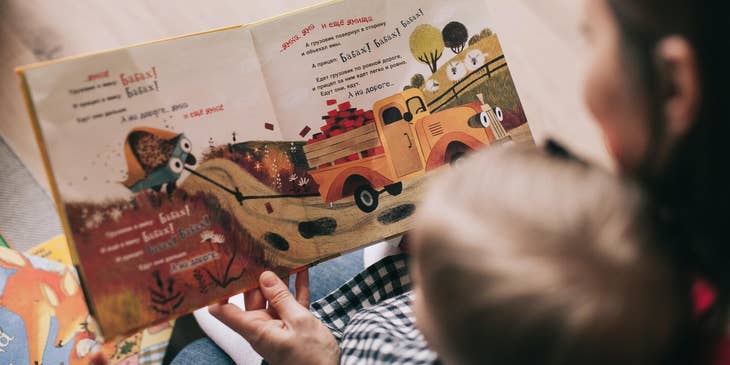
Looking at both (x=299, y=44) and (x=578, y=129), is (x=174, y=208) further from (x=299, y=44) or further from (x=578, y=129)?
(x=578, y=129)

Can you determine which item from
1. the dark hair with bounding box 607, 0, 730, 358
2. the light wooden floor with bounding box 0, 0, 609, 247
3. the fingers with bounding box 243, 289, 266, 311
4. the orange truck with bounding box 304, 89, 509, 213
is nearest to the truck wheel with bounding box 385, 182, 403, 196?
the orange truck with bounding box 304, 89, 509, 213

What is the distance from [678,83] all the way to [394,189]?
353 mm

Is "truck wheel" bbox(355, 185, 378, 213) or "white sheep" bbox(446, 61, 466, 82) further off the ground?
"white sheep" bbox(446, 61, 466, 82)

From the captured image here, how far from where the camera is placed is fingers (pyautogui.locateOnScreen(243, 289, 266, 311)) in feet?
2.05

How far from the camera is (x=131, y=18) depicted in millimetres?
974

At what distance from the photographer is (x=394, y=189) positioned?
630mm

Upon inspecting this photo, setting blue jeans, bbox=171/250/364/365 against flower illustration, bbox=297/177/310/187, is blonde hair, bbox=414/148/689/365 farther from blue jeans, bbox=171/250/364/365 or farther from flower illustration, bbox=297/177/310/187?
blue jeans, bbox=171/250/364/365

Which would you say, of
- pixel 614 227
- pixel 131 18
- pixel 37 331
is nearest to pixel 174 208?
pixel 37 331

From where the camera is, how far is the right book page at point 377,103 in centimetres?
60

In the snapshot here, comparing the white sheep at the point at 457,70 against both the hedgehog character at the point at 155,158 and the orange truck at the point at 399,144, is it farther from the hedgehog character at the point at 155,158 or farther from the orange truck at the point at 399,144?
the hedgehog character at the point at 155,158

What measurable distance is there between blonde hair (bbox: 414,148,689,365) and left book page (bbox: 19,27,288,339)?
32 cm

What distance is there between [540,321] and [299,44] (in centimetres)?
43

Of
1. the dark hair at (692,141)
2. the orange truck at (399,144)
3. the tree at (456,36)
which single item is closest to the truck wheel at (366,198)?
the orange truck at (399,144)

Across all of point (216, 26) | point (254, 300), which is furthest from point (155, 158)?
point (216, 26)
